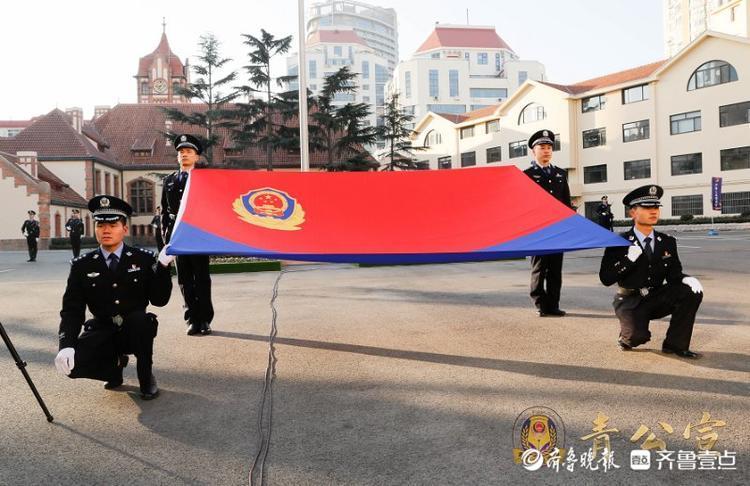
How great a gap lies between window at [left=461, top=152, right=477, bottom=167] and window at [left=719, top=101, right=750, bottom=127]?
875 inches

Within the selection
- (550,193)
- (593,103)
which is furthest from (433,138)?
(550,193)

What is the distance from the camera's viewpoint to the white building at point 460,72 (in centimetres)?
8806

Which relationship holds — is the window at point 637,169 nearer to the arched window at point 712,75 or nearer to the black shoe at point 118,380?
the arched window at point 712,75

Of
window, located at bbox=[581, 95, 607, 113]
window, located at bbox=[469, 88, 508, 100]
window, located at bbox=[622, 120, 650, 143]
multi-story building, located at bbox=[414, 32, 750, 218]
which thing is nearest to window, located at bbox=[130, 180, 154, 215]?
multi-story building, located at bbox=[414, 32, 750, 218]

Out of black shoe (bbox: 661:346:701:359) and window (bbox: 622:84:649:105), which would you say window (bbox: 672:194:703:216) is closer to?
window (bbox: 622:84:649:105)

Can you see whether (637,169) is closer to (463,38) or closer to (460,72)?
(460,72)

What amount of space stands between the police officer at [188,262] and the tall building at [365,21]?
5773 inches

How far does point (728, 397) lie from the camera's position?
3.84 m

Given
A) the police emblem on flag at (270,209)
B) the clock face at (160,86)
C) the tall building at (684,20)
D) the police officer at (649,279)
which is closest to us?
the police officer at (649,279)

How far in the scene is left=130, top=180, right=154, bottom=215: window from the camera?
51.8 m

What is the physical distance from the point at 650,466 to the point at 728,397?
1408mm

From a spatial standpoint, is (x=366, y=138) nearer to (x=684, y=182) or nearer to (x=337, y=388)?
(x=684, y=182)

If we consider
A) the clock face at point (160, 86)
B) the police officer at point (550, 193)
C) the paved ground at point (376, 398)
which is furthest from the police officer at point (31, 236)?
the clock face at point (160, 86)

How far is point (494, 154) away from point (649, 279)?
165 feet
